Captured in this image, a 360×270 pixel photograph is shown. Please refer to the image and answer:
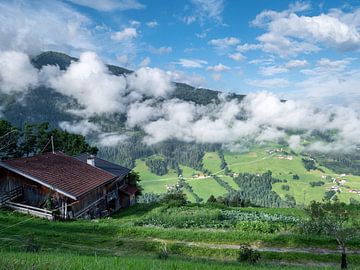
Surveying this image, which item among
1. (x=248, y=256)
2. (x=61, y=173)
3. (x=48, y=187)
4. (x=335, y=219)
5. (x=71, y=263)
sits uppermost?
(x=61, y=173)

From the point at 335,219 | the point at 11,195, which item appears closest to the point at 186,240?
the point at 335,219

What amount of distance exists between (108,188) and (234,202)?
31295 mm

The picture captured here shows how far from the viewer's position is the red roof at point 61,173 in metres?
34.6

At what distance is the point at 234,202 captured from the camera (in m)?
70.3

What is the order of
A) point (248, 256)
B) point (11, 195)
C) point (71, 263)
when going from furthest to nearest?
point (11, 195) < point (248, 256) < point (71, 263)

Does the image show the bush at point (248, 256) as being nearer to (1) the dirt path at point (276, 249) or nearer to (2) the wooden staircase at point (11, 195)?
(1) the dirt path at point (276, 249)

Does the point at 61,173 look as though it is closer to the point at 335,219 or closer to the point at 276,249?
the point at 276,249

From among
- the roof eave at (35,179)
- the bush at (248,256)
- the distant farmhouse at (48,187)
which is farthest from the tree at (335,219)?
the roof eave at (35,179)

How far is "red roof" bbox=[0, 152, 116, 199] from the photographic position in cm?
3459

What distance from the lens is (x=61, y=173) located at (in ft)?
125

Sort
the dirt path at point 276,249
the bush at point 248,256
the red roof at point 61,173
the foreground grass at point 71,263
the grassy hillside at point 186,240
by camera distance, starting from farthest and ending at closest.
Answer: the red roof at point 61,173
the dirt path at point 276,249
the grassy hillside at point 186,240
the bush at point 248,256
the foreground grass at point 71,263

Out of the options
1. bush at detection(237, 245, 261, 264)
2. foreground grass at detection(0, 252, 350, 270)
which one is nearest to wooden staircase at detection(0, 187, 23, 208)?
bush at detection(237, 245, 261, 264)

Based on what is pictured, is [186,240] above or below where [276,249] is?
above

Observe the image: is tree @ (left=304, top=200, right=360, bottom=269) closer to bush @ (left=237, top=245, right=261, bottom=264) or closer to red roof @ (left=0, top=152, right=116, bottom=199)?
bush @ (left=237, top=245, right=261, bottom=264)
